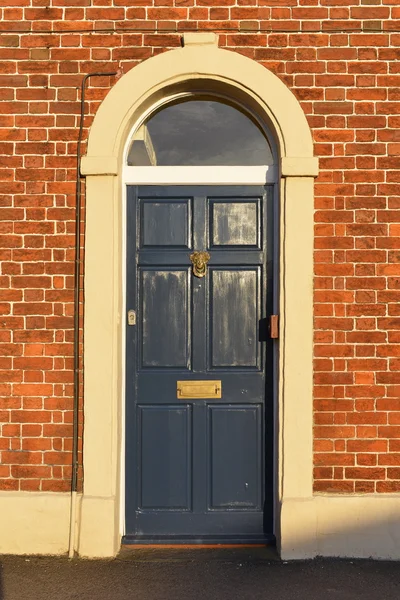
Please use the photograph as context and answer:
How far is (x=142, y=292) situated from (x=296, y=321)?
1.17 metres

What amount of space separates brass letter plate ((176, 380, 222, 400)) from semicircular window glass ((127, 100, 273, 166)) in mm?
1672

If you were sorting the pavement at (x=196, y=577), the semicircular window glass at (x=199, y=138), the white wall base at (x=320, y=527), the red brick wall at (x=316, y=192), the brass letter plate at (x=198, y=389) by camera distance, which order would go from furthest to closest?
the semicircular window glass at (x=199, y=138)
the brass letter plate at (x=198, y=389)
the red brick wall at (x=316, y=192)
the white wall base at (x=320, y=527)
the pavement at (x=196, y=577)

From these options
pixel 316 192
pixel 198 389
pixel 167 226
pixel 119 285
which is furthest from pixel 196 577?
pixel 316 192

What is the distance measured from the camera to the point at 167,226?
14.8ft

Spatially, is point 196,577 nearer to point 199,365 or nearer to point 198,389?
point 198,389

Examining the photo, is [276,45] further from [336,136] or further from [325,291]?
[325,291]

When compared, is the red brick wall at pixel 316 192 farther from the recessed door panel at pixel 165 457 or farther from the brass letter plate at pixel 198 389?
the brass letter plate at pixel 198 389

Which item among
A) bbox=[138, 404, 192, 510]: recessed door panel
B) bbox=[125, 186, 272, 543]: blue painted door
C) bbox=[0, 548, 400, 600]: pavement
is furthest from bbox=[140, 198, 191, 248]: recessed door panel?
bbox=[0, 548, 400, 600]: pavement

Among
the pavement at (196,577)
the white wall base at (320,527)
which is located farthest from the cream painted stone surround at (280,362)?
the pavement at (196,577)

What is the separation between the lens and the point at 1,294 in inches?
170

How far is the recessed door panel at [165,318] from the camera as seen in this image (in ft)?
14.7

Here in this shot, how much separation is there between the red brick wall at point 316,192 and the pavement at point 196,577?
53 centimetres

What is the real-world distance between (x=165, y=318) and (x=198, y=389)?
0.59m

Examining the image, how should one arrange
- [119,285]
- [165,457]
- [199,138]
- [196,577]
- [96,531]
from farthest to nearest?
[199,138]
[165,457]
[119,285]
[96,531]
[196,577]
